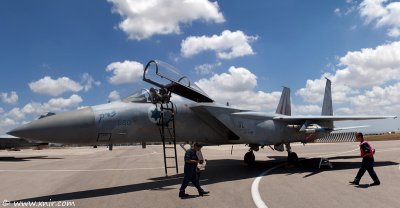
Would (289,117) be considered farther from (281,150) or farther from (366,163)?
(366,163)

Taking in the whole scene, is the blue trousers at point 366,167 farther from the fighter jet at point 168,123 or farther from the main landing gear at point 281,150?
the main landing gear at point 281,150

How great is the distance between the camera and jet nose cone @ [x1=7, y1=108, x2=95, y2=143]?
7.25m

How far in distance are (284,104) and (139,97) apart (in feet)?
40.3

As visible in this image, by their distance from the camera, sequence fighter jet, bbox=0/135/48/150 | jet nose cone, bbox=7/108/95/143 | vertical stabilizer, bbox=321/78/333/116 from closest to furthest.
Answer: jet nose cone, bbox=7/108/95/143, vertical stabilizer, bbox=321/78/333/116, fighter jet, bbox=0/135/48/150

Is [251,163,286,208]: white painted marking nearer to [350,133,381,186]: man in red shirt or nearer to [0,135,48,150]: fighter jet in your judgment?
[350,133,381,186]: man in red shirt

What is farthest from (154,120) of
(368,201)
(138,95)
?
(368,201)

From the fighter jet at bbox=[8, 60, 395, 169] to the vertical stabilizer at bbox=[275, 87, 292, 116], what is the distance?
5373mm

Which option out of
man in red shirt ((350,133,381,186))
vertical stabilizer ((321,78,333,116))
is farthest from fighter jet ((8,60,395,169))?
vertical stabilizer ((321,78,333,116))

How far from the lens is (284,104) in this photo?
773 inches

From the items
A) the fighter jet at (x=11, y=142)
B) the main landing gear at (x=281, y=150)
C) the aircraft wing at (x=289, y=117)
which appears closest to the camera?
the aircraft wing at (x=289, y=117)

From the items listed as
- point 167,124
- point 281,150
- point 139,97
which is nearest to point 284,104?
point 281,150

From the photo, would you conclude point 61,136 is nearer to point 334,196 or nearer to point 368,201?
point 334,196

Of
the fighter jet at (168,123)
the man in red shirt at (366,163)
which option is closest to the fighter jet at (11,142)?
the fighter jet at (168,123)

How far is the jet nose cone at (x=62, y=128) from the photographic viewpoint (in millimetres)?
7250
